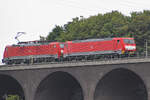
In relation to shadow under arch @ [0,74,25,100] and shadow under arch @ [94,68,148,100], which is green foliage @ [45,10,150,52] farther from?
shadow under arch @ [0,74,25,100]

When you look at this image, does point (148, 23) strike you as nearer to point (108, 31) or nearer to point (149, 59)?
point (108, 31)

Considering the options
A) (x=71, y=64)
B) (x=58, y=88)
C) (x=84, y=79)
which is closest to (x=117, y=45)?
(x=84, y=79)

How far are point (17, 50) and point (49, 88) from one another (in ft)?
44.5

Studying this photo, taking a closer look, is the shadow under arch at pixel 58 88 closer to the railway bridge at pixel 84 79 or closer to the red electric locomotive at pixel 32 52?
the railway bridge at pixel 84 79

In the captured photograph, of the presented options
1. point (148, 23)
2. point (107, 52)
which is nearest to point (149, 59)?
point (107, 52)

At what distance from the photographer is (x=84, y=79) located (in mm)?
85812

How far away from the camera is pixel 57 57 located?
97938 millimetres

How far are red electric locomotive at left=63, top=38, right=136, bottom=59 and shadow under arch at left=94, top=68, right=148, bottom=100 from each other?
415 cm

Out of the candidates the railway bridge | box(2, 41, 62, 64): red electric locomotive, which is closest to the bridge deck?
the railway bridge

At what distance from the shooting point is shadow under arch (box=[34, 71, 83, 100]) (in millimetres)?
92000

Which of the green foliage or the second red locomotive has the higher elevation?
the green foliage

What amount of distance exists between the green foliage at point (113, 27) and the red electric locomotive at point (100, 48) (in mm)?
22826

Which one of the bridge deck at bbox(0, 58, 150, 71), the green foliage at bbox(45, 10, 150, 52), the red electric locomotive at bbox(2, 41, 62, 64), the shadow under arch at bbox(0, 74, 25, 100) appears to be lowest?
the shadow under arch at bbox(0, 74, 25, 100)

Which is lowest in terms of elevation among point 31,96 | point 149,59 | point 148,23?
point 31,96
